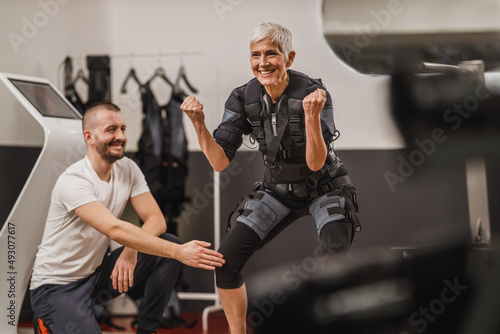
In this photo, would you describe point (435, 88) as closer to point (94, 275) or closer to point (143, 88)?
point (143, 88)

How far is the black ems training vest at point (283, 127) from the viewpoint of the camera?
7.98 ft

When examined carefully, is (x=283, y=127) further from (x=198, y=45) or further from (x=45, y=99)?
(x=198, y=45)

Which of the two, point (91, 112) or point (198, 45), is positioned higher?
point (198, 45)

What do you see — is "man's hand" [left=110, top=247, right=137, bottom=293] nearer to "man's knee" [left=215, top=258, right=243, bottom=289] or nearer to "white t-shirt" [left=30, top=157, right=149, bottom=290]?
"white t-shirt" [left=30, top=157, right=149, bottom=290]

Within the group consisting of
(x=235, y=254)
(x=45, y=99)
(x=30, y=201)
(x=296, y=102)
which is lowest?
(x=235, y=254)

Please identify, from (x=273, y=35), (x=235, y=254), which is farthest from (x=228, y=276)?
(x=273, y=35)

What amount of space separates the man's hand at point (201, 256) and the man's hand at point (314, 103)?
70 cm

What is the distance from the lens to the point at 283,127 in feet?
8.03

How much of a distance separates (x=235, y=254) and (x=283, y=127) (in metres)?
0.59

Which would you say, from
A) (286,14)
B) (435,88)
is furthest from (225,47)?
(435,88)

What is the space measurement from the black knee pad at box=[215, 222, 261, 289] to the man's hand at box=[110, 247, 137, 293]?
47cm

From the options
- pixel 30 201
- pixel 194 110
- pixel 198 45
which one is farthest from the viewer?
pixel 198 45

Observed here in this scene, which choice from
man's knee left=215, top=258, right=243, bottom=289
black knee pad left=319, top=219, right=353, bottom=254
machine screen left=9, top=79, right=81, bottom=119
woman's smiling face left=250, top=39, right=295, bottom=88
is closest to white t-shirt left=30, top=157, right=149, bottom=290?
machine screen left=9, top=79, right=81, bottom=119

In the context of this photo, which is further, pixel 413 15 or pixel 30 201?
pixel 413 15
